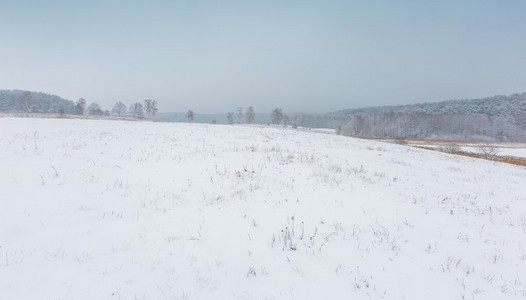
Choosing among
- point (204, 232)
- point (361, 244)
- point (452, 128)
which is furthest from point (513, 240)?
point (452, 128)

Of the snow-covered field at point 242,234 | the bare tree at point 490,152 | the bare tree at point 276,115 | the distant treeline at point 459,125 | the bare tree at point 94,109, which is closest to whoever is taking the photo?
the snow-covered field at point 242,234

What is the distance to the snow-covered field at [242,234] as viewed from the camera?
579 cm

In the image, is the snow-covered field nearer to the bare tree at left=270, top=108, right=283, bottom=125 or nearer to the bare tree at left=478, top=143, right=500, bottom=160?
the bare tree at left=478, top=143, right=500, bottom=160

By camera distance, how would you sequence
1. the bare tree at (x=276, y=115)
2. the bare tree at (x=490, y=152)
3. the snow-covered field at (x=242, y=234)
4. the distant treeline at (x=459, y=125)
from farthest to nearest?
the bare tree at (x=276, y=115) → the distant treeline at (x=459, y=125) → the bare tree at (x=490, y=152) → the snow-covered field at (x=242, y=234)

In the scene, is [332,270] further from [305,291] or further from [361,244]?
[361,244]

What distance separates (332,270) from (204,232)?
9.46 ft

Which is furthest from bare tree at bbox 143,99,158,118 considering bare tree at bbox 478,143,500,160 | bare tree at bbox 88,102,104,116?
bare tree at bbox 478,143,500,160

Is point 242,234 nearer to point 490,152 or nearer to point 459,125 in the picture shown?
point 490,152

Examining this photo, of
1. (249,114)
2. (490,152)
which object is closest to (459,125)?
(249,114)

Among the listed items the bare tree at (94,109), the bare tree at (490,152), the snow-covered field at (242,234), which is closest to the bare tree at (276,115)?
the bare tree at (94,109)

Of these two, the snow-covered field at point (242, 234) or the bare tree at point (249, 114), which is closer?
the snow-covered field at point (242, 234)

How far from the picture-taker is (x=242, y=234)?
299 inches

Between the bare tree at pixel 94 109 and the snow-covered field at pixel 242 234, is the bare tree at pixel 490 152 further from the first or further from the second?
the bare tree at pixel 94 109

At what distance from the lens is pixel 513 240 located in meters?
8.59
